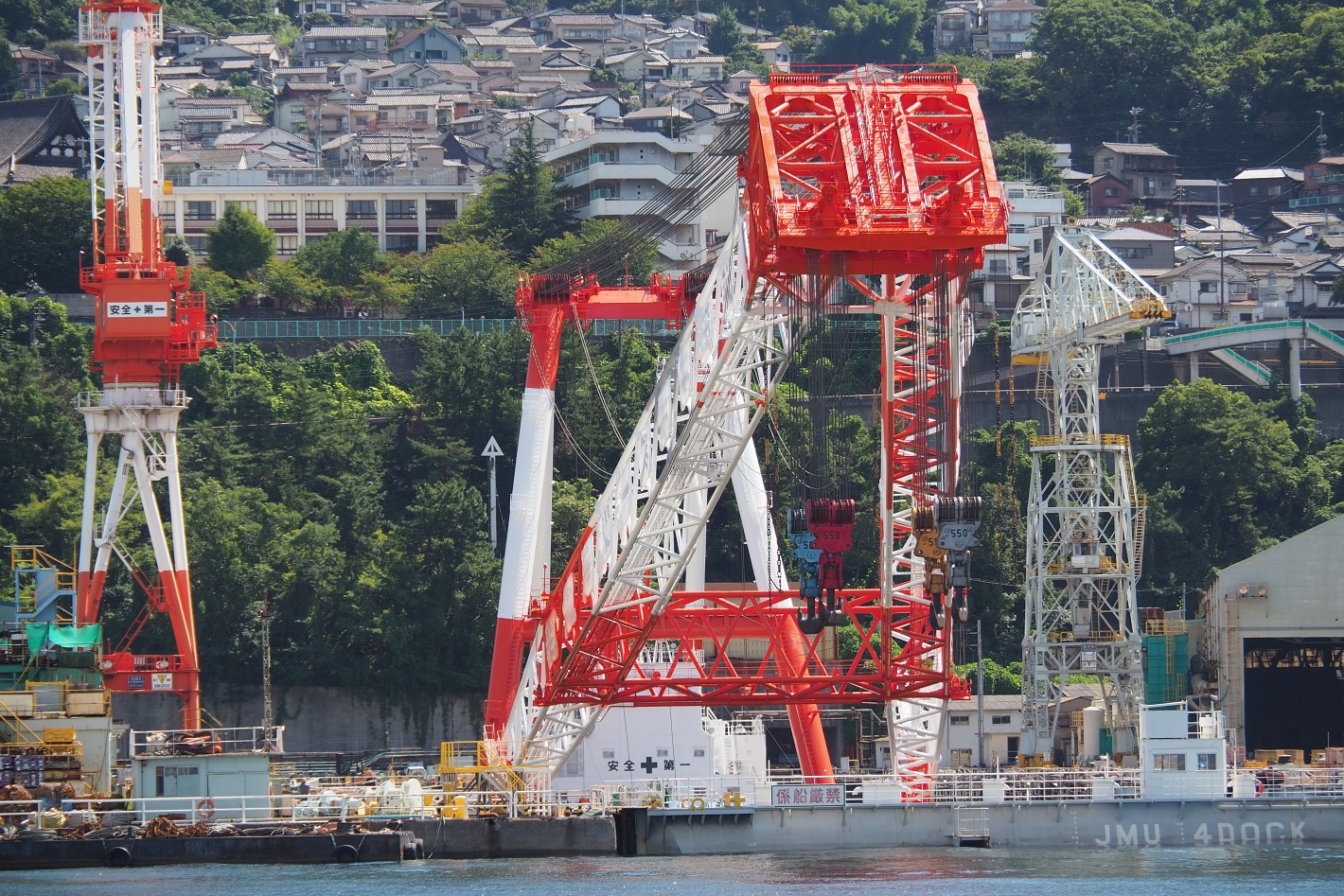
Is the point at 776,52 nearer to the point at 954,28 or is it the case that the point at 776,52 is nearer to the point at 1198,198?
the point at 954,28

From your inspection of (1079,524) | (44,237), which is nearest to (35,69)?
(44,237)

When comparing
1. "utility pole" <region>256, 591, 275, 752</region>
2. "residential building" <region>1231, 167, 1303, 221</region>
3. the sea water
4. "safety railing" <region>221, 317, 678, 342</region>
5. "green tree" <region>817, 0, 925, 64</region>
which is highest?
"green tree" <region>817, 0, 925, 64</region>

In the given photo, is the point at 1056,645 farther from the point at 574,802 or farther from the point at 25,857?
the point at 25,857

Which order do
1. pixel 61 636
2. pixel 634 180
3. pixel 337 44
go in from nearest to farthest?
pixel 61 636, pixel 634 180, pixel 337 44

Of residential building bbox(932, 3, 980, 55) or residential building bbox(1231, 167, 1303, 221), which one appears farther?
residential building bbox(932, 3, 980, 55)

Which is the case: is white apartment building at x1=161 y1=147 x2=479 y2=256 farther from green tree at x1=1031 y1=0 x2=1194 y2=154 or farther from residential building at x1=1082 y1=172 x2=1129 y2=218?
green tree at x1=1031 y1=0 x2=1194 y2=154

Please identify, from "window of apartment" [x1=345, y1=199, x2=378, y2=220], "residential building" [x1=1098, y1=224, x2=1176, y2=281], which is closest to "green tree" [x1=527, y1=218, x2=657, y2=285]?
"window of apartment" [x1=345, y1=199, x2=378, y2=220]
